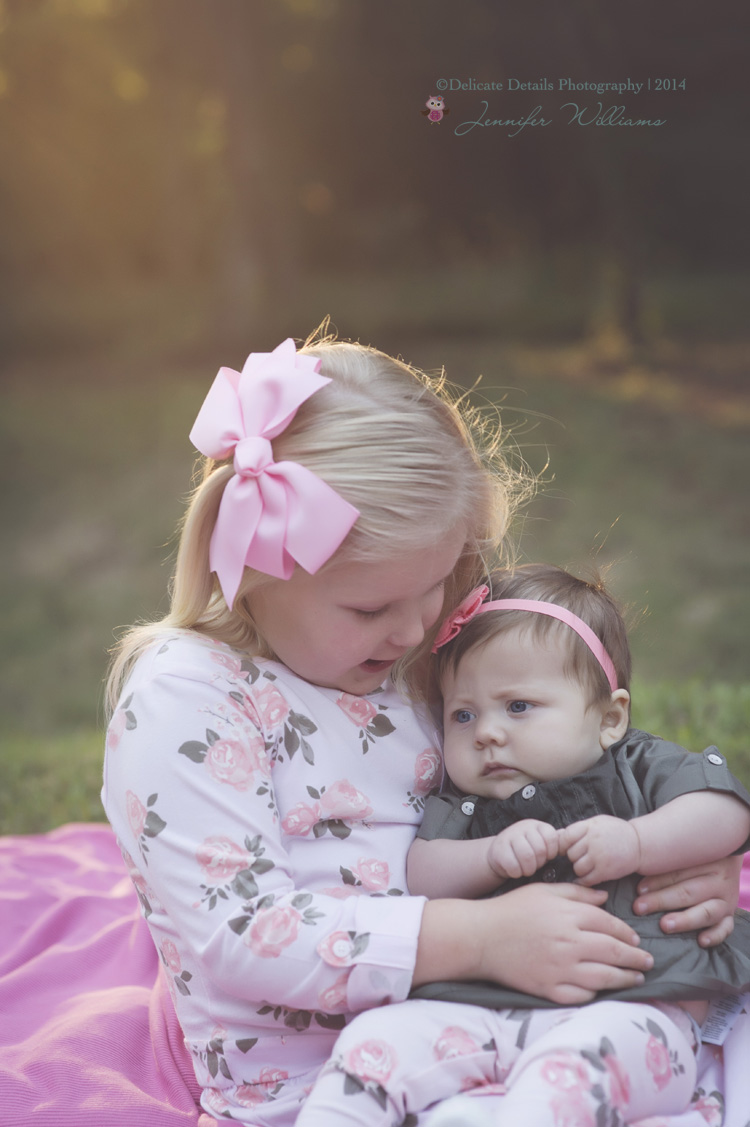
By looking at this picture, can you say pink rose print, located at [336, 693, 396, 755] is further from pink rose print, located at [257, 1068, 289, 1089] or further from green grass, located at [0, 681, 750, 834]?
green grass, located at [0, 681, 750, 834]

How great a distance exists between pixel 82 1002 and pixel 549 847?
967 millimetres

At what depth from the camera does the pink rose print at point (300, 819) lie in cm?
151

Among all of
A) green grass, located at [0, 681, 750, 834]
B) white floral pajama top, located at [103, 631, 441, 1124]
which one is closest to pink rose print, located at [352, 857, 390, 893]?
white floral pajama top, located at [103, 631, 441, 1124]

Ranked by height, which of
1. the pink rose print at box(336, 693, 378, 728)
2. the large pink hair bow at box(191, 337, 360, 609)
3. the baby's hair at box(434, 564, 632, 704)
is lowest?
the pink rose print at box(336, 693, 378, 728)

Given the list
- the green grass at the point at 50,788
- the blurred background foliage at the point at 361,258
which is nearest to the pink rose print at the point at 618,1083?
the green grass at the point at 50,788

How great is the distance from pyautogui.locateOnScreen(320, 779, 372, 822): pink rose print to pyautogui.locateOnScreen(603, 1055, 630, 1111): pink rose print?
486 millimetres

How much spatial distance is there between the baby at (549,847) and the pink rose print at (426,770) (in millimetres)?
38

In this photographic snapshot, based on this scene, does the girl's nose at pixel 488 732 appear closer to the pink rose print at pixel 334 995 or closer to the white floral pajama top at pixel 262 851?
the white floral pajama top at pixel 262 851

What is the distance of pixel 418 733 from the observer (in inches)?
67.0

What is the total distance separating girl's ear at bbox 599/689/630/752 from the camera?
164 cm

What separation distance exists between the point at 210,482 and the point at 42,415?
672 cm

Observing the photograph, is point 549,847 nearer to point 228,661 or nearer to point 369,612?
point 369,612

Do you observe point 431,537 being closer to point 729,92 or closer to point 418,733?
point 418,733

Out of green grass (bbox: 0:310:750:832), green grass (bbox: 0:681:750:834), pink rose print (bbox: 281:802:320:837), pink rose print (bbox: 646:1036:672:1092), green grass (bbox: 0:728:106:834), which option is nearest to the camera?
pink rose print (bbox: 646:1036:672:1092)
